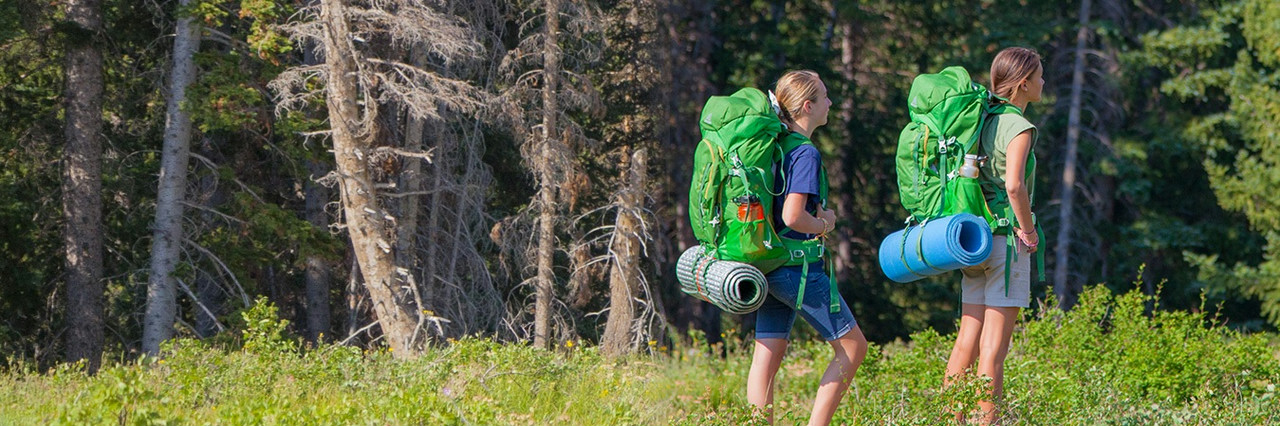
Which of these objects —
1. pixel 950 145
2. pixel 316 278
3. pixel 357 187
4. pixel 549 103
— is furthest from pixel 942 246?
pixel 316 278

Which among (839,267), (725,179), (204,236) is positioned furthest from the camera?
(839,267)

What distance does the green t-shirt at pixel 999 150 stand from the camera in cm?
495

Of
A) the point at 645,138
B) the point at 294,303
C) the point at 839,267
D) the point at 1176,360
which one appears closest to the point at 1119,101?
the point at 839,267

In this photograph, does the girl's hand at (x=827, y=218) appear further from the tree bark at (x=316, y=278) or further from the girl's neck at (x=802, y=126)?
the tree bark at (x=316, y=278)

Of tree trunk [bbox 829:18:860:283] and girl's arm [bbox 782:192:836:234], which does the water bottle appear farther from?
tree trunk [bbox 829:18:860:283]

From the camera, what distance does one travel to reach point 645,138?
704 inches

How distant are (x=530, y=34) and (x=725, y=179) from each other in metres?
12.2

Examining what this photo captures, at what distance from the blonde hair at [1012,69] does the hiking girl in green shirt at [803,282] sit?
81 cm

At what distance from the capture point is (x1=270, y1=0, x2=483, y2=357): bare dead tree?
12977 mm

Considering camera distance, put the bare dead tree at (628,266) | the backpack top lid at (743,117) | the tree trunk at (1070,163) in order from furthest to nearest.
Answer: the tree trunk at (1070,163) → the bare dead tree at (628,266) → the backpack top lid at (743,117)

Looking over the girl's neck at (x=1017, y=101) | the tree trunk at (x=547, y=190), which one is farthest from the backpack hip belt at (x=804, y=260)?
the tree trunk at (x=547, y=190)

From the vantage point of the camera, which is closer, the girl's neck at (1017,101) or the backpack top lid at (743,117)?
the backpack top lid at (743,117)

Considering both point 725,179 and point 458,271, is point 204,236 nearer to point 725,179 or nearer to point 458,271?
point 458,271

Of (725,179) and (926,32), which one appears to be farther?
(926,32)
